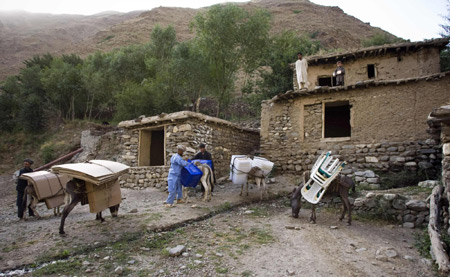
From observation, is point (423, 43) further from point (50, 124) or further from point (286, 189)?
point (50, 124)

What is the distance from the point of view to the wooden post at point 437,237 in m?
3.83

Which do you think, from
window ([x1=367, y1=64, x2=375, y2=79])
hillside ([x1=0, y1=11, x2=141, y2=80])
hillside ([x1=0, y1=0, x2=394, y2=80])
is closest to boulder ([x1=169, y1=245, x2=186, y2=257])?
window ([x1=367, y1=64, x2=375, y2=79])

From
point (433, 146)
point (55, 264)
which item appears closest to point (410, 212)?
point (433, 146)

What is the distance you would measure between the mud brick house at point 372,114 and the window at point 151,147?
185 inches

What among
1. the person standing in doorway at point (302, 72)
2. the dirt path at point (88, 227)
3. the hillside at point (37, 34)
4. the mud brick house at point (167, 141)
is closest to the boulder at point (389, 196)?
the dirt path at point (88, 227)

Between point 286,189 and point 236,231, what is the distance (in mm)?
3736

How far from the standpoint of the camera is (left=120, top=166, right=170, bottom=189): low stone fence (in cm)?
1032

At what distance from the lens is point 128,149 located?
1149 cm

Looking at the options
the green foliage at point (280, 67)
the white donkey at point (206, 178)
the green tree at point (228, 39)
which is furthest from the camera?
the green tree at point (228, 39)

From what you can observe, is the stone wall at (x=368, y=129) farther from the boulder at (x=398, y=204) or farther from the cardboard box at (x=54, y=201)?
the cardboard box at (x=54, y=201)

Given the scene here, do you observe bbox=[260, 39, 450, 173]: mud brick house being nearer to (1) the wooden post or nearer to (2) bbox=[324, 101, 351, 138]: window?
(2) bbox=[324, 101, 351, 138]: window

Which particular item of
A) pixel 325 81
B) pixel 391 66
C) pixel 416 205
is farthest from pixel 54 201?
pixel 391 66

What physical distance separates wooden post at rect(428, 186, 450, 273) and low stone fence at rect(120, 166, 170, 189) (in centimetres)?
776

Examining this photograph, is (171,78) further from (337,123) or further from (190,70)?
(337,123)
